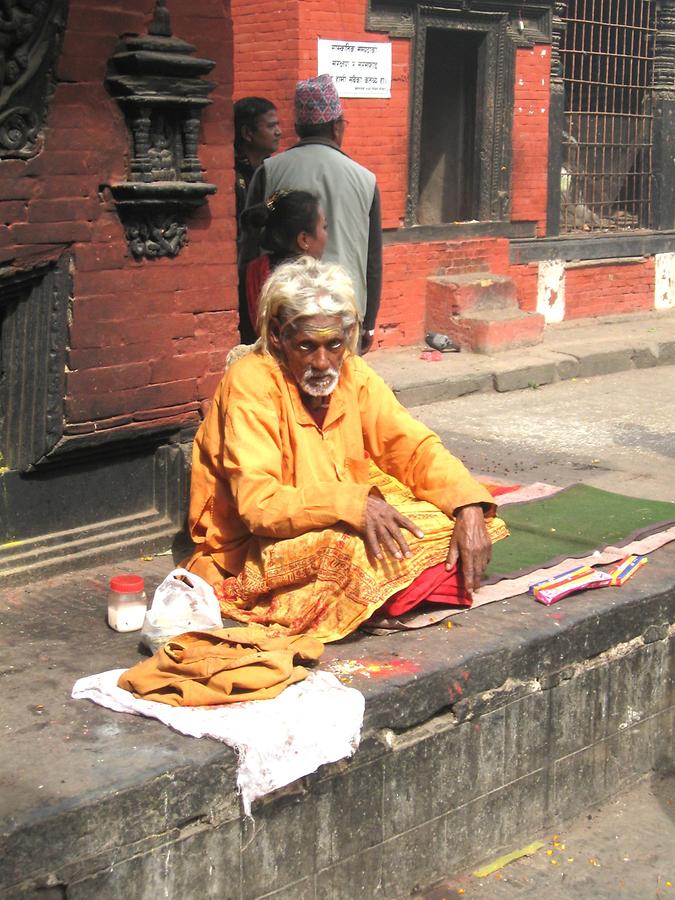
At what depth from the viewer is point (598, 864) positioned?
4125mm

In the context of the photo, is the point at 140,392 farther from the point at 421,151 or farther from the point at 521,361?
the point at 421,151

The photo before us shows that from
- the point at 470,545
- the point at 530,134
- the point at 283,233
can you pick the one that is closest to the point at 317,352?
the point at 470,545

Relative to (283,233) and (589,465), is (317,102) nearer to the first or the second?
(283,233)

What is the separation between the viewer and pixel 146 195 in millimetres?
4574

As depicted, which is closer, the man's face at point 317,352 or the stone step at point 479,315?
the man's face at point 317,352

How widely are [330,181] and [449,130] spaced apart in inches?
236

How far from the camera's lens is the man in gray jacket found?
5906mm

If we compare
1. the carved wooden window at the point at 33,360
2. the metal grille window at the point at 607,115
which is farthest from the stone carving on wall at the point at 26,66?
the metal grille window at the point at 607,115

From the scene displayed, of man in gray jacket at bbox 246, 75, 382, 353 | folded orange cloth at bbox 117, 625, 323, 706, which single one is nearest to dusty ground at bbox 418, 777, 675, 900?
folded orange cloth at bbox 117, 625, 323, 706

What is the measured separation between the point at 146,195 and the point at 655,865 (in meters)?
2.81

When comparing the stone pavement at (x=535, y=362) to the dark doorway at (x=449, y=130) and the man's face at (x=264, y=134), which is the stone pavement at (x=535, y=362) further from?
the man's face at (x=264, y=134)

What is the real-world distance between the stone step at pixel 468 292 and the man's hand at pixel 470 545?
21.0 feet

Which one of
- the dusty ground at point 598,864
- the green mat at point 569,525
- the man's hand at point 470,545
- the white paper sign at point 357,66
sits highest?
the white paper sign at point 357,66

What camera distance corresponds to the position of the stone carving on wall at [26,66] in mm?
4148
